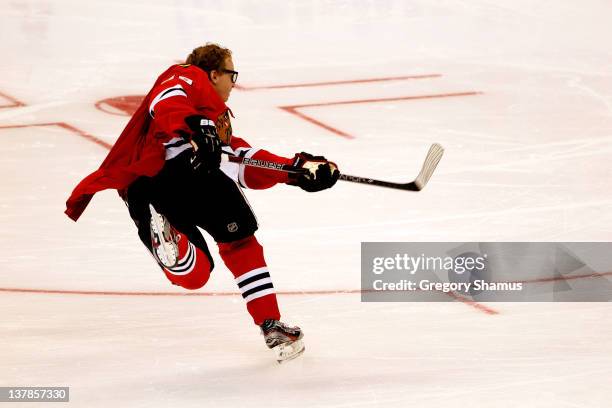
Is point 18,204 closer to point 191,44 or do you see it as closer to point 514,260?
point 514,260

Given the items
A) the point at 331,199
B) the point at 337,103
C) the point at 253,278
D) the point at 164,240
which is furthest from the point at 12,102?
the point at 253,278

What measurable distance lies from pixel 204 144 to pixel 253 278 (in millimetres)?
424

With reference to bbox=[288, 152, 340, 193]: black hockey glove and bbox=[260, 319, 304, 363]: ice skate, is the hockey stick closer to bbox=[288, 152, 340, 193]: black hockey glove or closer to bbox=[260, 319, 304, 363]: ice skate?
bbox=[288, 152, 340, 193]: black hockey glove

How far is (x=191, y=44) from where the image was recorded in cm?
838

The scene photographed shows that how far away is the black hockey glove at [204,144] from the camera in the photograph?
335 cm

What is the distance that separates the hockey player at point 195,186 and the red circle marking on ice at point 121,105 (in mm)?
3099

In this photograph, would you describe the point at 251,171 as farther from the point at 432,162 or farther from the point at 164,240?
the point at 432,162

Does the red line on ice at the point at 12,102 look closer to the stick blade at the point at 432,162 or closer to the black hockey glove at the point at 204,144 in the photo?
the stick blade at the point at 432,162

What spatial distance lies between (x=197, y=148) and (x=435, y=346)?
946 mm

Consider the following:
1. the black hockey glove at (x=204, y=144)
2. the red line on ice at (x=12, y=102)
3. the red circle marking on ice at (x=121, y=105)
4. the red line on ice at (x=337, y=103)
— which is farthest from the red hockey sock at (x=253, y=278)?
the red line on ice at (x=12, y=102)

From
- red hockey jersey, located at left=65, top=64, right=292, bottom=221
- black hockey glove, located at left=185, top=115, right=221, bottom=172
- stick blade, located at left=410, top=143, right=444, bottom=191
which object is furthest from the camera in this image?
stick blade, located at left=410, top=143, right=444, bottom=191

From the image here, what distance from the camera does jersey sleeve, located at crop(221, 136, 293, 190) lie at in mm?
3682

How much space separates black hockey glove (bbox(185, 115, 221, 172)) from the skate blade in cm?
54

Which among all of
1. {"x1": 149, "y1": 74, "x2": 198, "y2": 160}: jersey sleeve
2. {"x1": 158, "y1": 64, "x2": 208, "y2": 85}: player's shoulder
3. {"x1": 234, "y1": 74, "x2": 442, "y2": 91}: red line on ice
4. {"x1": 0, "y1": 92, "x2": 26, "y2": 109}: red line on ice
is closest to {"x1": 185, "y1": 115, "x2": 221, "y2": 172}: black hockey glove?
{"x1": 149, "y1": 74, "x2": 198, "y2": 160}: jersey sleeve
